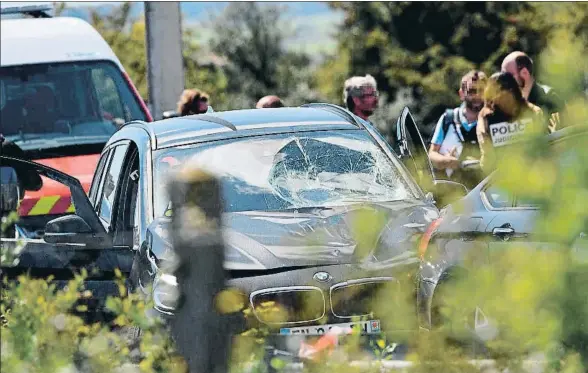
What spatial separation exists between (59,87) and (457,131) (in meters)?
3.71

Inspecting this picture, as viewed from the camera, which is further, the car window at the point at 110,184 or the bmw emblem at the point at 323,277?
the car window at the point at 110,184

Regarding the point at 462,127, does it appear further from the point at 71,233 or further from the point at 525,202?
the point at 525,202

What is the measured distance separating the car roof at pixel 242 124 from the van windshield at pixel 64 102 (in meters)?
3.59

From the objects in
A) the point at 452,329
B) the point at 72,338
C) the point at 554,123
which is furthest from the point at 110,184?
the point at 554,123

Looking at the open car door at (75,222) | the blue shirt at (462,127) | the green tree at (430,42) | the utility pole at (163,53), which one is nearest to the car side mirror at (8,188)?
the open car door at (75,222)

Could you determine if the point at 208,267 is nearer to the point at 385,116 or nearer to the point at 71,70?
the point at 71,70

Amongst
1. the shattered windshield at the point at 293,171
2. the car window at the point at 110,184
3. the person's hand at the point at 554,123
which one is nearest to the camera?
the person's hand at the point at 554,123

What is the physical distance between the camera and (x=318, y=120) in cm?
755

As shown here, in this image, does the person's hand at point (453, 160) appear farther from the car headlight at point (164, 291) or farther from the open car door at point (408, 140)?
the car headlight at point (164, 291)

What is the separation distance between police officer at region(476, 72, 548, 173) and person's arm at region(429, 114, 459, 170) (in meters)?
0.52

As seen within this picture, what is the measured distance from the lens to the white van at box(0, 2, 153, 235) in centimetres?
1138

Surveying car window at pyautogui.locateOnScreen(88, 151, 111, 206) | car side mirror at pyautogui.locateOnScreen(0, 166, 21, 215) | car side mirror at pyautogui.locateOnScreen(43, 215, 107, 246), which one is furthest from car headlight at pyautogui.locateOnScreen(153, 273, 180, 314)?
car window at pyautogui.locateOnScreen(88, 151, 111, 206)

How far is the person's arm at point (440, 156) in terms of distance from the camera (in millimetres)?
9551

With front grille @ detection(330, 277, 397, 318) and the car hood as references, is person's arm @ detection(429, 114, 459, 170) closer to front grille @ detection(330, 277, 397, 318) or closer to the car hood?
the car hood
